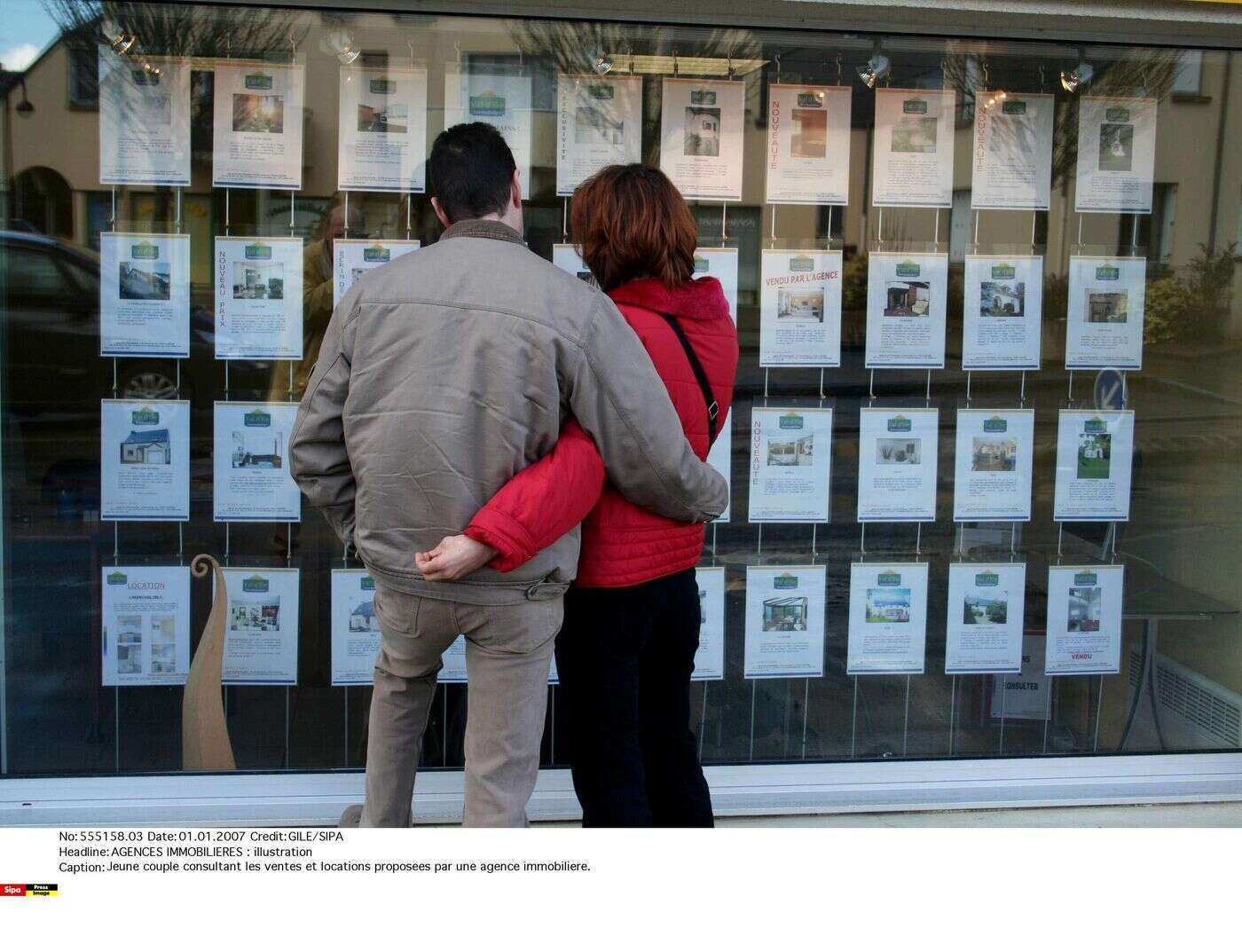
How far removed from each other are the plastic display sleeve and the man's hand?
0.02m

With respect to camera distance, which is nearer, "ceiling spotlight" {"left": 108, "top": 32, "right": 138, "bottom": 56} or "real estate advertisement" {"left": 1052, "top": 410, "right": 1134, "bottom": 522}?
"ceiling spotlight" {"left": 108, "top": 32, "right": 138, "bottom": 56}

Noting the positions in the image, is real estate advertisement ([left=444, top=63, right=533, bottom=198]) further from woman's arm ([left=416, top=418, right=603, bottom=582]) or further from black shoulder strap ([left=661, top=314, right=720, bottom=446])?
woman's arm ([left=416, top=418, right=603, bottom=582])

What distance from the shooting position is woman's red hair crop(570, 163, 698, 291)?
2.93m

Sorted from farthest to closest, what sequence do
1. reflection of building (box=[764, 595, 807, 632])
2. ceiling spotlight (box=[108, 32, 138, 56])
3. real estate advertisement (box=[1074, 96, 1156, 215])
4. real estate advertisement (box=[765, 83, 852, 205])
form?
reflection of building (box=[764, 595, 807, 632]), real estate advertisement (box=[1074, 96, 1156, 215]), real estate advertisement (box=[765, 83, 852, 205]), ceiling spotlight (box=[108, 32, 138, 56])

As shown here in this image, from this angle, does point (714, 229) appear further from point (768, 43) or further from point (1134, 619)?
point (1134, 619)

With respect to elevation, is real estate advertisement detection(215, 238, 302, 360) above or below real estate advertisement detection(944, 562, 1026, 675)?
above

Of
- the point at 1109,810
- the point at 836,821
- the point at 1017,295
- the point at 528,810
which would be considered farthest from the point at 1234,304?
the point at 528,810

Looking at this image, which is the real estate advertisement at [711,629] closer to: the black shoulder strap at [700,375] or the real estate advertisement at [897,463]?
the real estate advertisement at [897,463]

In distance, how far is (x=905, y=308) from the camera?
4.15 m

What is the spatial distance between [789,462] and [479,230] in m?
1.74

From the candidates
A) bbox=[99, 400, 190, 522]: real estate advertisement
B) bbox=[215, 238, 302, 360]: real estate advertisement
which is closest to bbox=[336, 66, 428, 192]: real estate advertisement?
bbox=[215, 238, 302, 360]: real estate advertisement

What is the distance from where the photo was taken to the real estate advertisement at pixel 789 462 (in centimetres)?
417

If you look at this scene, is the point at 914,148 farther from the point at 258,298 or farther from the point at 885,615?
the point at 258,298

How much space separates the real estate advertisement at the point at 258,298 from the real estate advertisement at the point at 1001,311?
2140 mm
